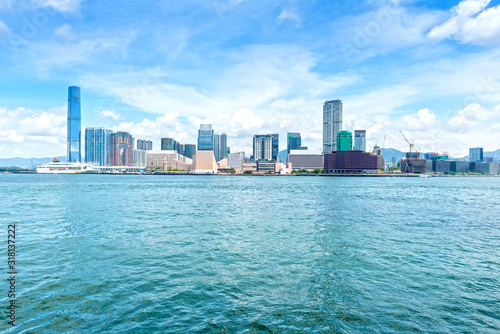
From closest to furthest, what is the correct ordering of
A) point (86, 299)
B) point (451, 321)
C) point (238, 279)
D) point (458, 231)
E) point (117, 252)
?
point (451, 321) < point (86, 299) < point (238, 279) < point (117, 252) < point (458, 231)

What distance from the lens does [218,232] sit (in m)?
26.5

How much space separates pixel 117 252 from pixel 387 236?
21464mm

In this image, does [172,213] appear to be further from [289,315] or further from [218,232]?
[289,315]

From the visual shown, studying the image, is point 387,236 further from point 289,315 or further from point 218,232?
point 289,315

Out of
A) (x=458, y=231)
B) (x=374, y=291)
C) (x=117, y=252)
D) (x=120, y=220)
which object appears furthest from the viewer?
(x=120, y=220)

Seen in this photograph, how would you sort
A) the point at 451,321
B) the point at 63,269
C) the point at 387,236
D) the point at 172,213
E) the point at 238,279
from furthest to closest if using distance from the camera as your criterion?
the point at 172,213
the point at 387,236
the point at 63,269
the point at 238,279
the point at 451,321

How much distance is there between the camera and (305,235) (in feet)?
83.0

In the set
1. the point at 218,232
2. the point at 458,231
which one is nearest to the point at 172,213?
the point at 218,232

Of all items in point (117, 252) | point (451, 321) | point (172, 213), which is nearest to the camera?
point (451, 321)

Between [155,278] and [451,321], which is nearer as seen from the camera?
[451,321]

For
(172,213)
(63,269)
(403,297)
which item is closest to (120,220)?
(172,213)

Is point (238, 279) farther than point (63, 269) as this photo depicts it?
No

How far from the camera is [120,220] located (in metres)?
32.4

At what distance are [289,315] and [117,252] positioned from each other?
532 inches
